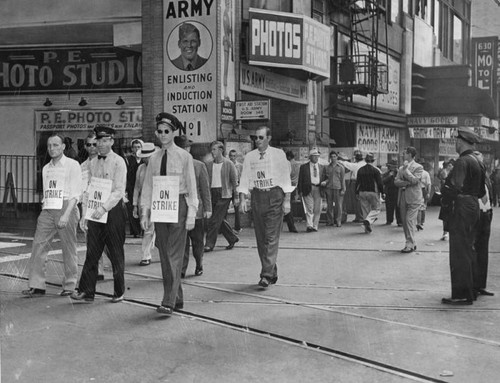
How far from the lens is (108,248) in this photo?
7.59 metres

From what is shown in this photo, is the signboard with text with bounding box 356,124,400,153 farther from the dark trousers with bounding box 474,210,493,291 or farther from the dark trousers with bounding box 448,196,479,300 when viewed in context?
the dark trousers with bounding box 448,196,479,300

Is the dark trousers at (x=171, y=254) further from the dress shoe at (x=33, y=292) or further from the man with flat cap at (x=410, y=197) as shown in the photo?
the man with flat cap at (x=410, y=197)

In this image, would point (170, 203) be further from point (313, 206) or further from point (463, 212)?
point (313, 206)

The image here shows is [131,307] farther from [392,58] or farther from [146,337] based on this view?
[392,58]

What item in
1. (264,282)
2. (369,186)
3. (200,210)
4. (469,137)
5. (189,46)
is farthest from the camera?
(369,186)

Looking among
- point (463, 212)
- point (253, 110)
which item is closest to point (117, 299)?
point (463, 212)

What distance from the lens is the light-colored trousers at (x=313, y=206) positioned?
15.7 metres

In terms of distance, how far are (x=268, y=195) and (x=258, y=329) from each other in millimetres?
2685

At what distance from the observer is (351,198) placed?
1911 cm

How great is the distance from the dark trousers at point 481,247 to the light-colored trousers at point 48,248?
4.64 meters

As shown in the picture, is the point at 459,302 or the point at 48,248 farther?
the point at 48,248

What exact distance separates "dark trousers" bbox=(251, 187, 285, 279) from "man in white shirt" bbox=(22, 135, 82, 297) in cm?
223

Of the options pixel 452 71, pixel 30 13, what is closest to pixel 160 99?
pixel 30 13

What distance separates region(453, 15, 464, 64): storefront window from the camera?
37.9m
